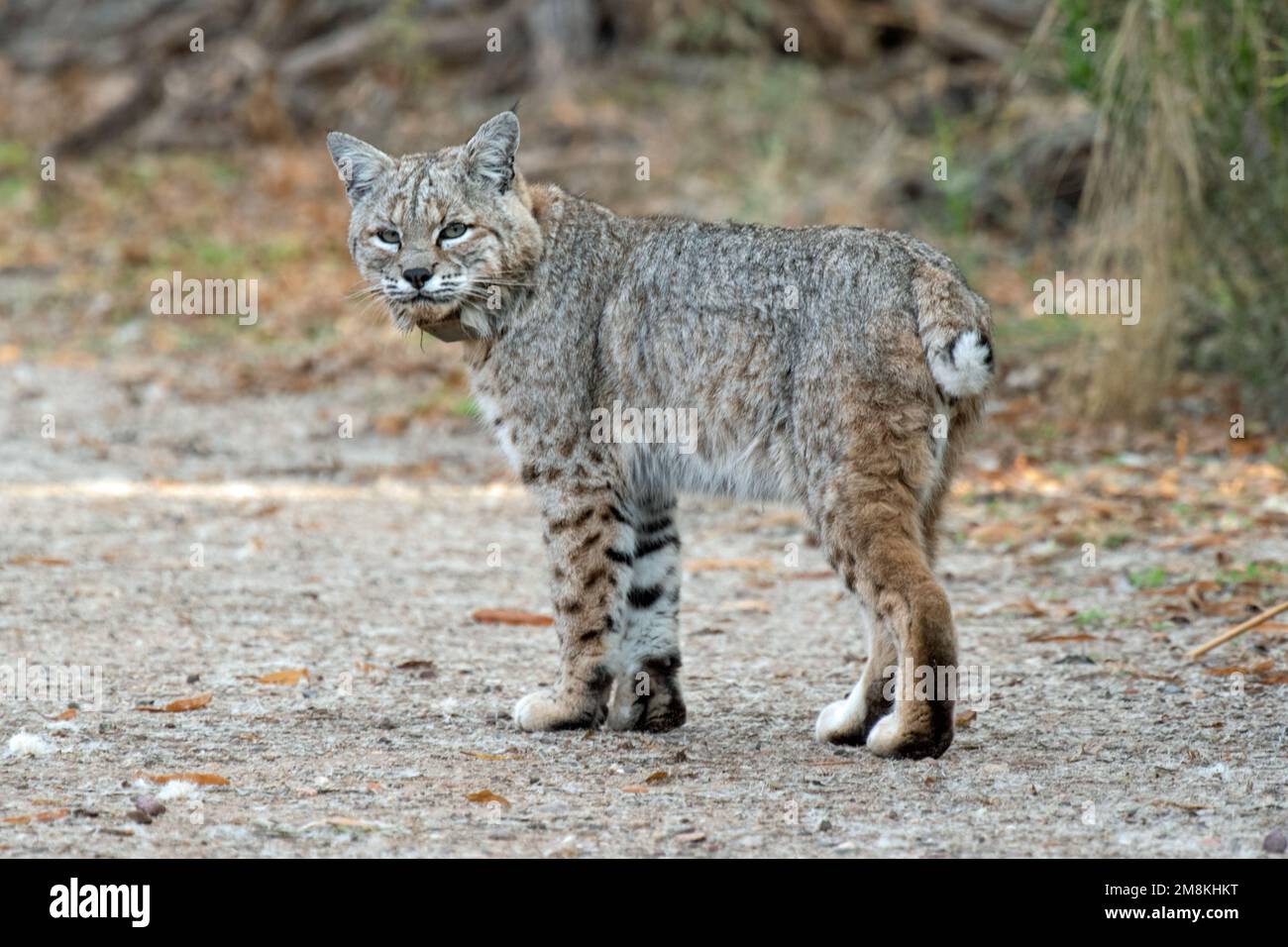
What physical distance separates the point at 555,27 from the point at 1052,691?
12720 mm

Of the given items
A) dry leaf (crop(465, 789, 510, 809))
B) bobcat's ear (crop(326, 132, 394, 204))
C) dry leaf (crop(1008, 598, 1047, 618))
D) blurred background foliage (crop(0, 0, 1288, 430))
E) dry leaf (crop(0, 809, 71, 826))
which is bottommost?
dry leaf (crop(465, 789, 510, 809))

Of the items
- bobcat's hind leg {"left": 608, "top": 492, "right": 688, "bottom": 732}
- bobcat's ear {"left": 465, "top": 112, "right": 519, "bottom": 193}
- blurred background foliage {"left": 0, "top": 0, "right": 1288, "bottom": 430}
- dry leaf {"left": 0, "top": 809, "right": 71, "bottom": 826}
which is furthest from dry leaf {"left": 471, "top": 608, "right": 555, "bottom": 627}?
blurred background foliage {"left": 0, "top": 0, "right": 1288, "bottom": 430}

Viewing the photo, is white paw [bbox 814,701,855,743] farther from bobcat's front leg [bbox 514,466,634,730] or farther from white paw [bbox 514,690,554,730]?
white paw [bbox 514,690,554,730]

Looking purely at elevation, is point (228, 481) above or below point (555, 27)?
below

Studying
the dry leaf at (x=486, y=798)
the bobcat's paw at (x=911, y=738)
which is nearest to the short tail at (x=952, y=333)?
the bobcat's paw at (x=911, y=738)

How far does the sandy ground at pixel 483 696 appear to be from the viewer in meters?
4.61

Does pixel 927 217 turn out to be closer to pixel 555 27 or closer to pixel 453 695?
pixel 555 27

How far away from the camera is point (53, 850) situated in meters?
4.29

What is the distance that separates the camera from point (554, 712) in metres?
5.85

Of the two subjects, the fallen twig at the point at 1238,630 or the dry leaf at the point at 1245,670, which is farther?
the dry leaf at the point at 1245,670

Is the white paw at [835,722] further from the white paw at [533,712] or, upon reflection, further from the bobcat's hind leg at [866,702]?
the white paw at [533,712]

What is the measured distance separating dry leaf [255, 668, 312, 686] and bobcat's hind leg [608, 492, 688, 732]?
1.15 metres

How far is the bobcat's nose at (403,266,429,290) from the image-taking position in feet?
19.4

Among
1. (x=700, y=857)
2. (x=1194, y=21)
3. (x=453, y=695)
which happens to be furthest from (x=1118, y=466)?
(x=700, y=857)
